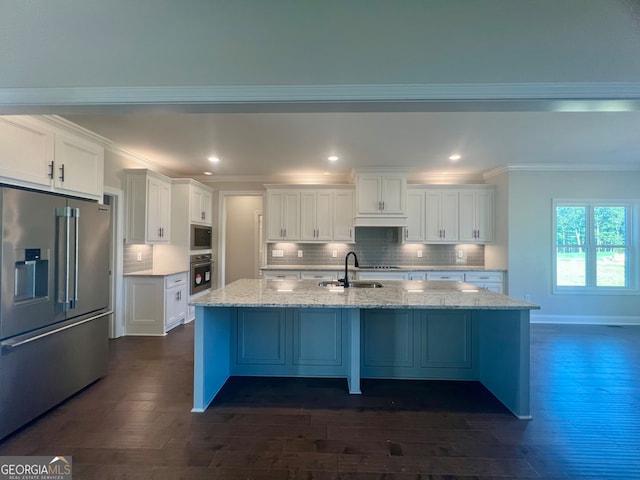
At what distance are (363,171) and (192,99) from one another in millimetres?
3599

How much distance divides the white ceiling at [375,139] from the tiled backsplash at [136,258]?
4.44ft

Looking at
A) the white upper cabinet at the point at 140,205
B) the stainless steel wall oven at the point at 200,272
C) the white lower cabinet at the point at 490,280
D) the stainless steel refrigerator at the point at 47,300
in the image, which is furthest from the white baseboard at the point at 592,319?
the white upper cabinet at the point at 140,205

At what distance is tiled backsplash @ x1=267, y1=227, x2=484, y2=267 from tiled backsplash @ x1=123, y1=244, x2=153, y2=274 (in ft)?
6.32

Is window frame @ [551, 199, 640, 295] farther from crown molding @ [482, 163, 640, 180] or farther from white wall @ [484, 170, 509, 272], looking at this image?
white wall @ [484, 170, 509, 272]

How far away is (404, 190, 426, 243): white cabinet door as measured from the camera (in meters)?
5.25

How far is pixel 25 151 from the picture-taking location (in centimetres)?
233

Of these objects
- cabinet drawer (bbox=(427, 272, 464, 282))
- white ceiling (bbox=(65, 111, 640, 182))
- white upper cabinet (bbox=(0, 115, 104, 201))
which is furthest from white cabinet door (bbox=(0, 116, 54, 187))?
cabinet drawer (bbox=(427, 272, 464, 282))

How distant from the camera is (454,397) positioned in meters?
2.51

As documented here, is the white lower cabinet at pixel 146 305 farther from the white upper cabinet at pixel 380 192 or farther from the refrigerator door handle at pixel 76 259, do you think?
the white upper cabinet at pixel 380 192

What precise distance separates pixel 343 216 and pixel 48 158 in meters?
3.84

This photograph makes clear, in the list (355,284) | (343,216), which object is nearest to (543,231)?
(343,216)

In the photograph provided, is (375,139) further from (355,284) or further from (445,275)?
(445,275)

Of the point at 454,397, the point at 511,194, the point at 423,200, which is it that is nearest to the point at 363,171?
the point at 423,200

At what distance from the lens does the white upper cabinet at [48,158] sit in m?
2.21
